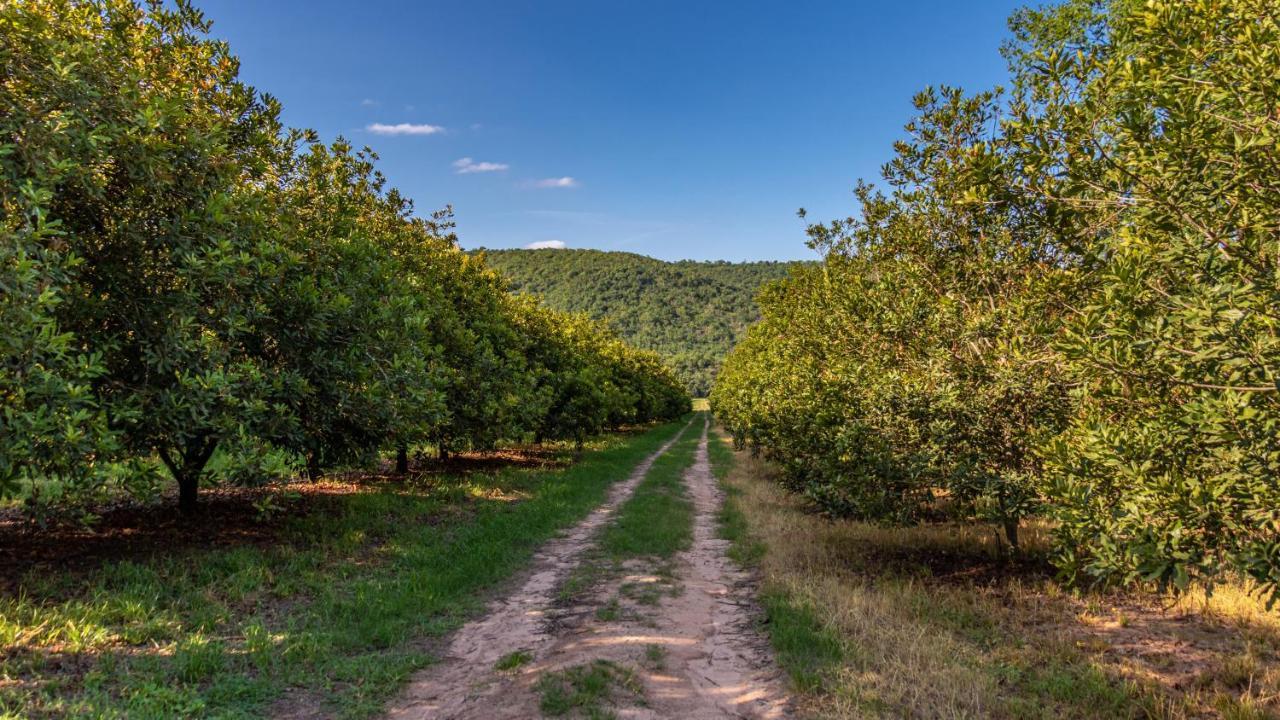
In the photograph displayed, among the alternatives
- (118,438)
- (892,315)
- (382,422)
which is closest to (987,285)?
(892,315)

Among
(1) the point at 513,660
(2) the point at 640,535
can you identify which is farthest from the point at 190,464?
(2) the point at 640,535

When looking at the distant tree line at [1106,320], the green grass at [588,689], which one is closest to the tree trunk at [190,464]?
the green grass at [588,689]

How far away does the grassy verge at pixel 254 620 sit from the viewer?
5.81m

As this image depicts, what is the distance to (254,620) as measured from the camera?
7723mm

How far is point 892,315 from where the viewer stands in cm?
1054

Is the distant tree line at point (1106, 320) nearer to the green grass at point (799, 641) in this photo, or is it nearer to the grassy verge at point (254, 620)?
the green grass at point (799, 641)

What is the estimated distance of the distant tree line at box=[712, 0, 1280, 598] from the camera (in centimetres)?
451

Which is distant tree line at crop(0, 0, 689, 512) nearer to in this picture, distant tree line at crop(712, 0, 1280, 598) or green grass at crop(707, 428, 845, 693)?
green grass at crop(707, 428, 845, 693)

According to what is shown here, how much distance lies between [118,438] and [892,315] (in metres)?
12.6

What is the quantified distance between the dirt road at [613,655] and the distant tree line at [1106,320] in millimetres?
3482

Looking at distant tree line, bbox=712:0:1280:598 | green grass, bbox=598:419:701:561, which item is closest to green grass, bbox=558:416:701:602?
green grass, bbox=598:419:701:561

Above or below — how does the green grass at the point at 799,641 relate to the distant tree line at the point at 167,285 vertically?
below

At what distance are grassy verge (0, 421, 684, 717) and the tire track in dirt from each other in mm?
316

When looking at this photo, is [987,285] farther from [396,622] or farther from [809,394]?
[396,622]
